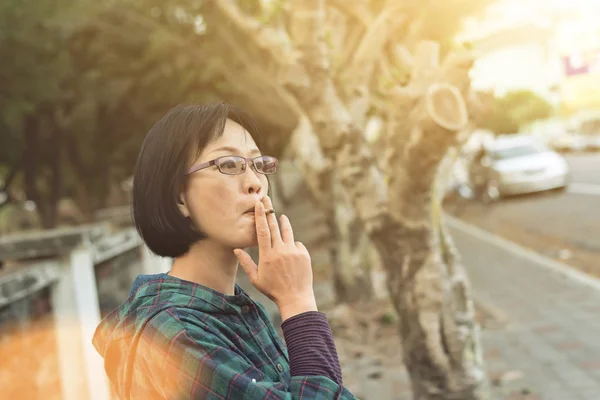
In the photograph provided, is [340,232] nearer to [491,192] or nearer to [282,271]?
[282,271]

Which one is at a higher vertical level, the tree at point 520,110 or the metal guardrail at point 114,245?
the tree at point 520,110

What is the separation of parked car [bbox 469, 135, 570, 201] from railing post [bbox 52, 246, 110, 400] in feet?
50.6

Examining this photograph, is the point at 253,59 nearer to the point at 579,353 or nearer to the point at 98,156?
the point at 579,353

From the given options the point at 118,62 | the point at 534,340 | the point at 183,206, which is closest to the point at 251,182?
the point at 183,206

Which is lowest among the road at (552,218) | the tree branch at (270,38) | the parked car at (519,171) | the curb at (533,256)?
the curb at (533,256)

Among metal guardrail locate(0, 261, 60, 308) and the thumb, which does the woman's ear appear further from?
metal guardrail locate(0, 261, 60, 308)

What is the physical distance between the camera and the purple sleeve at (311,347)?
1436mm

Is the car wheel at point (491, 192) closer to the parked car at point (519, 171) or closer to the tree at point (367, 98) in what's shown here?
the parked car at point (519, 171)

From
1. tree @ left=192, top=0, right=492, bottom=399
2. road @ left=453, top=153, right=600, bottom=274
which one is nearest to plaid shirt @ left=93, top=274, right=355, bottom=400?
tree @ left=192, top=0, right=492, bottom=399

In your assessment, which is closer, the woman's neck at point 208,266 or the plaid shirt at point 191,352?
the plaid shirt at point 191,352

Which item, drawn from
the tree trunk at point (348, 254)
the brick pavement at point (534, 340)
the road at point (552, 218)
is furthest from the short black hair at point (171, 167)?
the road at point (552, 218)

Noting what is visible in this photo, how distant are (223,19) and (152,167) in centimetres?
961

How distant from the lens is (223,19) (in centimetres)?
1076

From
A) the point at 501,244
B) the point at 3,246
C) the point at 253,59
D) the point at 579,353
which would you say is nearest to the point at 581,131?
the point at 501,244
